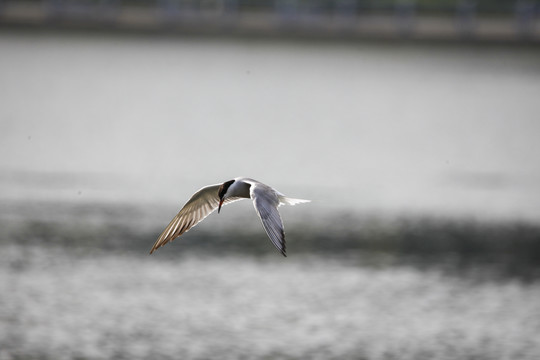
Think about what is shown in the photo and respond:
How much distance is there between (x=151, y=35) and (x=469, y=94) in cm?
1807

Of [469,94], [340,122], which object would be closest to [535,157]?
[340,122]

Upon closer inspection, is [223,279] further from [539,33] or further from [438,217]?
[539,33]

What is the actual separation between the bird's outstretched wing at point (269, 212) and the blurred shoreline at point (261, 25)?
151ft

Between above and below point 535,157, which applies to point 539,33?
above

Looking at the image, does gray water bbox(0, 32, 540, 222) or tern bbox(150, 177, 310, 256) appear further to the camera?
gray water bbox(0, 32, 540, 222)

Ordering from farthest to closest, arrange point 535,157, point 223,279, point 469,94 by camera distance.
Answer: point 469,94, point 535,157, point 223,279

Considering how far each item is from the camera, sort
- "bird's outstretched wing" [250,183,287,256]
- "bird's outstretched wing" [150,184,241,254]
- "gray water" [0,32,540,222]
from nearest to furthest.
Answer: "bird's outstretched wing" [250,183,287,256], "bird's outstretched wing" [150,184,241,254], "gray water" [0,32,540,222]

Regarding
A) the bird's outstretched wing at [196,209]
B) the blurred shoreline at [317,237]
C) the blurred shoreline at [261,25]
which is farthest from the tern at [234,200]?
the blurred shoreline at [261,25]

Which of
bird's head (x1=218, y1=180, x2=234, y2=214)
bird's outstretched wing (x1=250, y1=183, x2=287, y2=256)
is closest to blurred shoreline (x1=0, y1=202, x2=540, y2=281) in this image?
bird's head (x1=218, y1=180, x2=234, y2=214)

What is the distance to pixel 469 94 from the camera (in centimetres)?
4291

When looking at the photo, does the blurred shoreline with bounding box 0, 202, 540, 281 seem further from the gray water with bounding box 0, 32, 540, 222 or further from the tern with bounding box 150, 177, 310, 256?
the tern with bounding box 150, 177, 310, 256

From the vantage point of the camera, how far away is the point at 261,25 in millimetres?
55844

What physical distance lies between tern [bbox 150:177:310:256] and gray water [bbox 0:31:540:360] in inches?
191

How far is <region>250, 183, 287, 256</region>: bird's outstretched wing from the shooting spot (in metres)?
7.84
